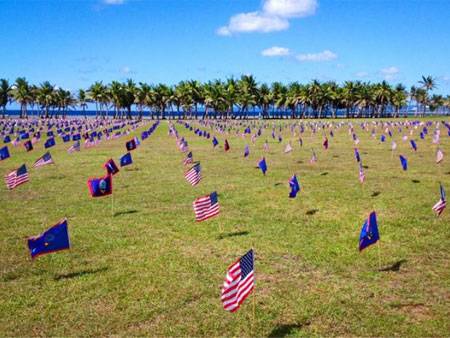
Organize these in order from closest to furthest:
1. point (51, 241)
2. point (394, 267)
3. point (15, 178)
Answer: point (51, 241) < point (394, 267) < point (15, 178)

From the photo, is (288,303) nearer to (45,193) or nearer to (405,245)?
(405,245)

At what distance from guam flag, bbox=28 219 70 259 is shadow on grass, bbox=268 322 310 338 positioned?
500 cm

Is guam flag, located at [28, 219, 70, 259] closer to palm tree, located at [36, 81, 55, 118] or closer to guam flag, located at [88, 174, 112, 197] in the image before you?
guam flag, located at [88, 174, 112, 197]

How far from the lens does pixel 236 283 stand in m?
6.70

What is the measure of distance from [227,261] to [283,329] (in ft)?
10.7

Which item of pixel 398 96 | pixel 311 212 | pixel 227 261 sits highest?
pixel 398 96

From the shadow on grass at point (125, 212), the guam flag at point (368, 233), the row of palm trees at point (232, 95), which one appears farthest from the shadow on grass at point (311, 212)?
the row of palm trees at point (232, 95)

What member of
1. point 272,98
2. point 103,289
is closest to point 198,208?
point 103,289

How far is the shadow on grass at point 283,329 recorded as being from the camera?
23.7 feet

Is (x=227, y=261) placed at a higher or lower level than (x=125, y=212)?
lower

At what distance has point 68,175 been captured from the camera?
24.1 m

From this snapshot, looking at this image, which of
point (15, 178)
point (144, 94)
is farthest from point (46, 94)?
point (15, 178)

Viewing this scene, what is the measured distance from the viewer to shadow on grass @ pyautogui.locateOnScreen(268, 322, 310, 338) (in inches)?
284

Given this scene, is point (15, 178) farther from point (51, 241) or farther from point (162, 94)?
point (162, 94)
